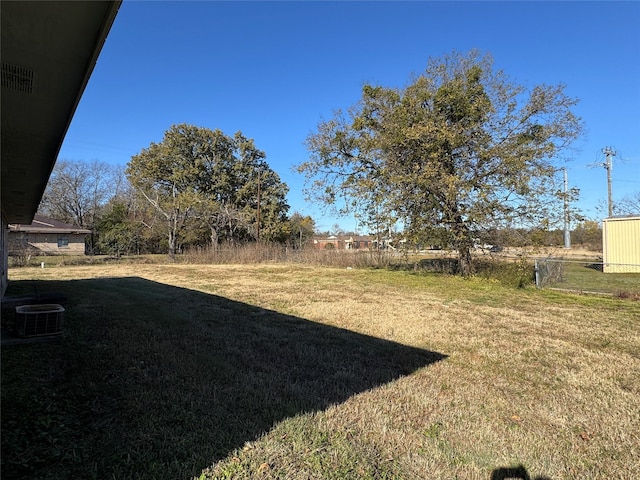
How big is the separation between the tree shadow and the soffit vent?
394cm

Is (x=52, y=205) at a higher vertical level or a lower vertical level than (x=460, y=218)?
higher

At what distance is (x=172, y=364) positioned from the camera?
3840mm

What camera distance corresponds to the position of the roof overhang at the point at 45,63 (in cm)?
181

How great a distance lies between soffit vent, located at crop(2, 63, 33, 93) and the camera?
2.35 m

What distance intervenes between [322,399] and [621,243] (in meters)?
19.5

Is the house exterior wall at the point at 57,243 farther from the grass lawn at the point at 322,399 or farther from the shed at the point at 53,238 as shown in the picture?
the grass lawn at the point at 322,399

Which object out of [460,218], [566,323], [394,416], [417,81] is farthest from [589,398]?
[417,81]

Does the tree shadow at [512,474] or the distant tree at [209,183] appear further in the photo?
the distant tree at [209,183]

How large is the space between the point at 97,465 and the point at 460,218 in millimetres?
13069

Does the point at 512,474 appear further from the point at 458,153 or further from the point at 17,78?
the point at 458,153

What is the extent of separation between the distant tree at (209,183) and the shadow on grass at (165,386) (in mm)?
25284

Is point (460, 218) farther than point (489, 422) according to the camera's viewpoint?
Yes

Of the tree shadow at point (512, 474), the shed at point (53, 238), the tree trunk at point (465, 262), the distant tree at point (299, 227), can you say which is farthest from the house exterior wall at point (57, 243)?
the tree shadow at point (512, 474)

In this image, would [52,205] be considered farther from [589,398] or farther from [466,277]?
[589,398]
